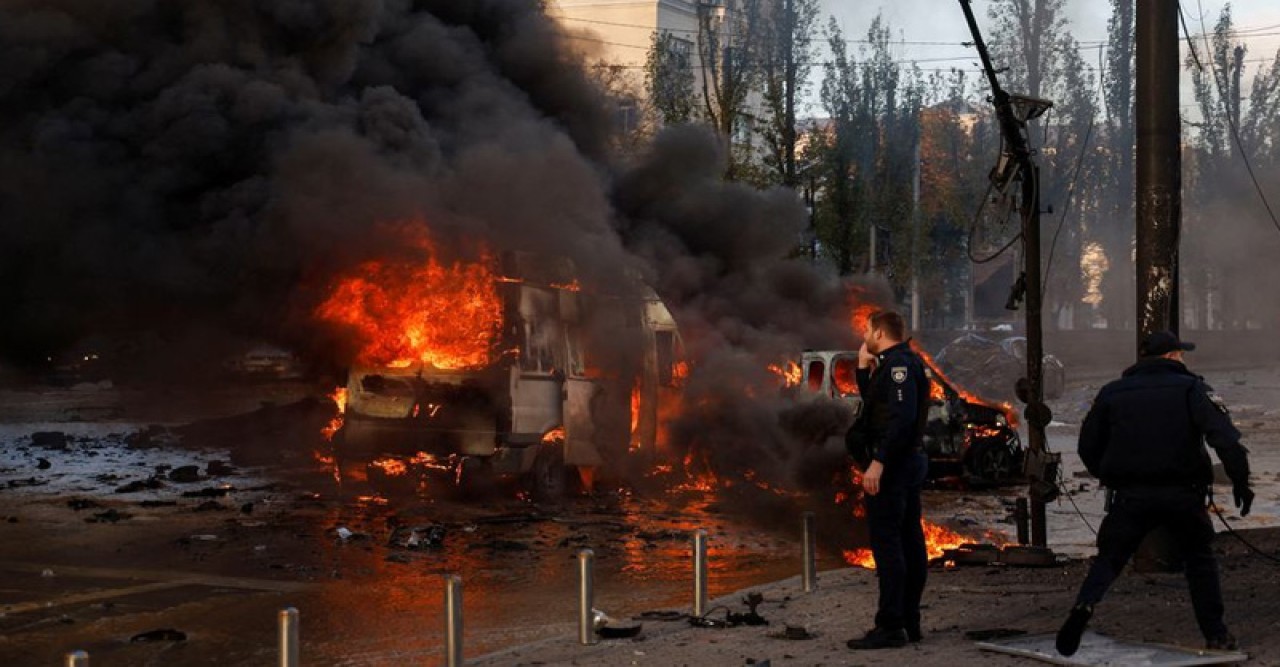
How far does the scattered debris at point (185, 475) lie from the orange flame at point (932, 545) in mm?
9087

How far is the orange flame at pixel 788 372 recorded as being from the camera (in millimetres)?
21047

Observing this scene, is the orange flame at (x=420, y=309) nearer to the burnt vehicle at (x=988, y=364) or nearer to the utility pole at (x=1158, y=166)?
the utility pole at (x=1158, y=166)

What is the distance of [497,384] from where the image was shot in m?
15.2

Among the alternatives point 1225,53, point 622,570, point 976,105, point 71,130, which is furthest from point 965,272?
point 622,570

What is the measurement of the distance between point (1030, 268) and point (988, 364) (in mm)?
26911

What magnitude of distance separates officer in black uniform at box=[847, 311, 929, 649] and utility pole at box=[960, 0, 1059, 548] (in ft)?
10.8

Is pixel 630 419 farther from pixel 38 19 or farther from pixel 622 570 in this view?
pixel 38 19

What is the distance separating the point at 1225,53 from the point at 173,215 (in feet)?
190

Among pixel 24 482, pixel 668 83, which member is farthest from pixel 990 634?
pixel 668 83

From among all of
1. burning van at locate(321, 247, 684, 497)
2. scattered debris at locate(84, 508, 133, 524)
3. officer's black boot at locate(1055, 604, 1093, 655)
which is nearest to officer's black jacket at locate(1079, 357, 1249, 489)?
officer's black boot at locate(1055, 604, 1093, 655)

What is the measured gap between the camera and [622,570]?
11.8 metres

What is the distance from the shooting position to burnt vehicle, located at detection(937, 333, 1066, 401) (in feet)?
123

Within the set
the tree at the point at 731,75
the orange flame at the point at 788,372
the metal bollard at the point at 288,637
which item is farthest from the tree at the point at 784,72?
the metal bollard at the point at 288,637

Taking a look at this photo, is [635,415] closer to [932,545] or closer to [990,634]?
[932,545]
